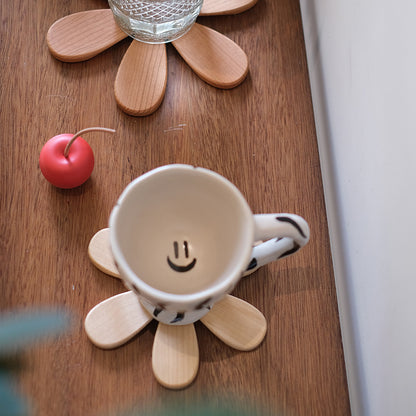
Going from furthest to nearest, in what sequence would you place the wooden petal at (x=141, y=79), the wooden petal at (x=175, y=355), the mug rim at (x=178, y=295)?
the wooden petal at (x=141, y=79) < the wooden petal at (x=175, y=355) < the mug rim at (x=178, y=295)

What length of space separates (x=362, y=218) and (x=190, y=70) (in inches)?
11.5

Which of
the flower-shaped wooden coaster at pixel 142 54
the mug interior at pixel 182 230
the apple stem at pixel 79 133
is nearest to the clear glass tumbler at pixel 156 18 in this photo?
the flower-shaped wooden coaster at pixel 142 54

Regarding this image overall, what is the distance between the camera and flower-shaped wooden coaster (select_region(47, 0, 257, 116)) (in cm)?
65

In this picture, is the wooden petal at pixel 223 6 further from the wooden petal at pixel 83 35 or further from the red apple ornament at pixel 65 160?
the red apple ornament at pixel 65 160

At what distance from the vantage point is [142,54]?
0.67m

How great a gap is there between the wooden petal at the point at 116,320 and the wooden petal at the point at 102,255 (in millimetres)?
30

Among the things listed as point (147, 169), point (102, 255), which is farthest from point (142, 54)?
point (102, 255)

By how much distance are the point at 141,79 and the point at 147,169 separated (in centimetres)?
12

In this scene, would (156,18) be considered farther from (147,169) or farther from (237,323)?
(237,323)

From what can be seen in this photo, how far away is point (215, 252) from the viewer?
51 cm

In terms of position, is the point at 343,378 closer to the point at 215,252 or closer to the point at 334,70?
the point at 215,252

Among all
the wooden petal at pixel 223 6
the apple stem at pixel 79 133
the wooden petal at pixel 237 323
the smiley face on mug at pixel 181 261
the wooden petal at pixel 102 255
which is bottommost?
the wooden petal at pixel 237 323

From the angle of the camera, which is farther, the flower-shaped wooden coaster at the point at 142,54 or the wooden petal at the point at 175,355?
the flower-shaped wooden coaster at the point at 142,54

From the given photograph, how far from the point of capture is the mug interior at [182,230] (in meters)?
0.46
